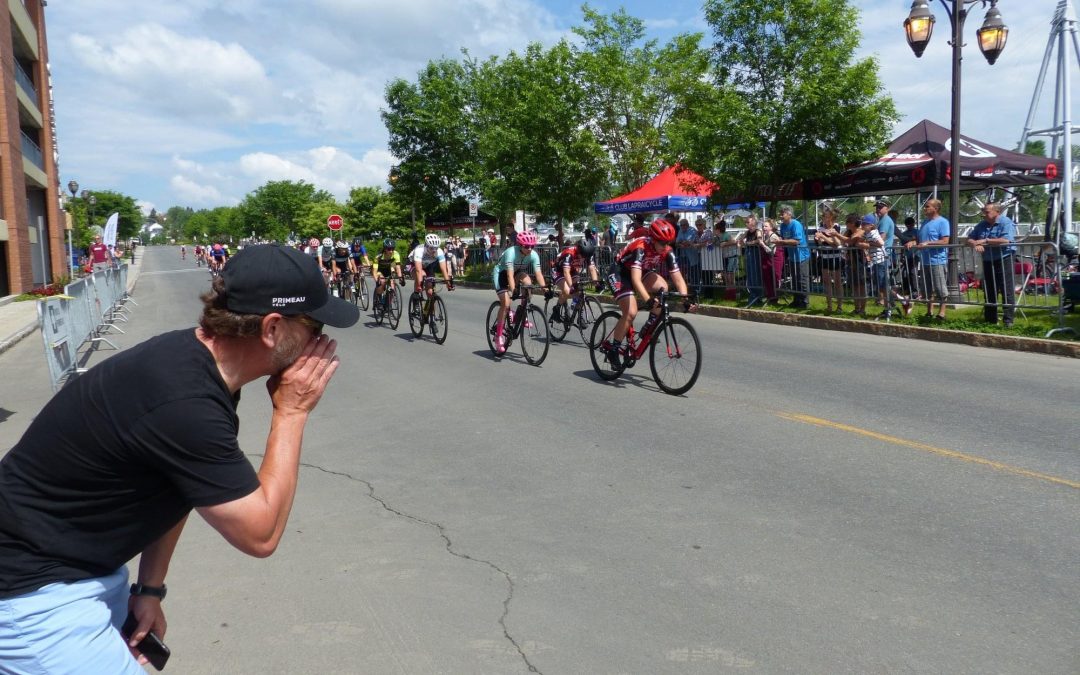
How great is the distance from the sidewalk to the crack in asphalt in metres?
12.6

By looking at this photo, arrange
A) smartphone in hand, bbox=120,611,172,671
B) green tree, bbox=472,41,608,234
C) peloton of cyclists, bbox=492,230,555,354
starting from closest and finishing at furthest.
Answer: smartphone in hand, bbox=120,611,172,671 → peloton of cyclists, bbox=492,230,555,354 → green tree, bbox=472,41,608,234

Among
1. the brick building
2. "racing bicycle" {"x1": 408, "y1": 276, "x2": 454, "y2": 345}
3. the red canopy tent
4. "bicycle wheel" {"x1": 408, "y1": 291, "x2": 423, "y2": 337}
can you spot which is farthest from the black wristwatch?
the brick building

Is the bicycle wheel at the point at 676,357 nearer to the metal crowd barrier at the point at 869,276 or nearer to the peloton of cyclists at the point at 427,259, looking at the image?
the peloton of cyclists at the point at 427,259

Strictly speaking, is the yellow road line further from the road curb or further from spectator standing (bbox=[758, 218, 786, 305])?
spectator standing (bbox=[758, 218, 786, 305])

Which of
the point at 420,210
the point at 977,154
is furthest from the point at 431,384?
the point at 420,210

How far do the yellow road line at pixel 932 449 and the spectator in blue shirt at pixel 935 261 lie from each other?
7233 millimetres

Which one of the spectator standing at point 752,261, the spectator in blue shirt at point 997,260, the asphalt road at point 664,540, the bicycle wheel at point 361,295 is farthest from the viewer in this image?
the bicycle wheel at point 361,295

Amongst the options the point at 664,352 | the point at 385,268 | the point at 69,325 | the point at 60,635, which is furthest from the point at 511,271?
the point at 60,635

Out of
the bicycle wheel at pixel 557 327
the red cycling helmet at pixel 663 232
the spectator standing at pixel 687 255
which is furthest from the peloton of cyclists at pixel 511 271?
the spectator standing at pixel 687 255

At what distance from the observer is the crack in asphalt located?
3643mm

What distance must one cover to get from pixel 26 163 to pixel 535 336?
33.7 meters

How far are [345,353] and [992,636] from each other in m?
11.1

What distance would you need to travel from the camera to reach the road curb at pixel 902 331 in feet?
38.8

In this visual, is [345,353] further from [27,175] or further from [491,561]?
[27,175]
